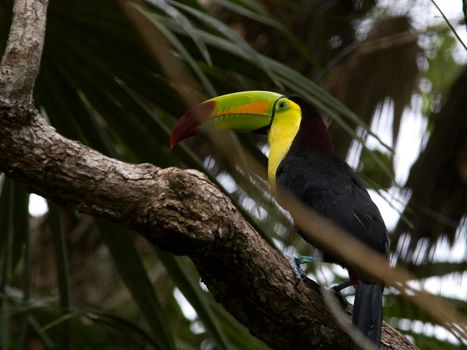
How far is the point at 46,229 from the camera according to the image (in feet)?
12.4

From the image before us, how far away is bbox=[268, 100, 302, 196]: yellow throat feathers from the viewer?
2.70 metres

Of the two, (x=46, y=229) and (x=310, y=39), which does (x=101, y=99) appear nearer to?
(x=310, y=39)

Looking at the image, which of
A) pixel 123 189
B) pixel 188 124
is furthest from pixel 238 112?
pixel 123 189

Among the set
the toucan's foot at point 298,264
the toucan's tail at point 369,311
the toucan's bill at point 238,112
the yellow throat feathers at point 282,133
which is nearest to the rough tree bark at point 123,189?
the toucan's foot at point 298,264

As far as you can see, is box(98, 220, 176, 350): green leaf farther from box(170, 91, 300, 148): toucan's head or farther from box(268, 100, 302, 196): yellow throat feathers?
box(268, 100, 302, 196): yellow throat feathers

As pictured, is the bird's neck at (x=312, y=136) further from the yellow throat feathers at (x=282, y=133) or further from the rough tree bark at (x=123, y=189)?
the rough tree bark at (x=123, y=189)

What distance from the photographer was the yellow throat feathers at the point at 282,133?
2.70m

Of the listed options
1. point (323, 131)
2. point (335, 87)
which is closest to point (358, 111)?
point (335, 87)

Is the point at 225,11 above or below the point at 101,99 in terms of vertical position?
above

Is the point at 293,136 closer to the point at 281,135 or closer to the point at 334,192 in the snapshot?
the point at 281,135

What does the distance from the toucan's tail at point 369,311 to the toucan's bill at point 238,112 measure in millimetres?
587

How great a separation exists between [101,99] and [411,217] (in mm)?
1310

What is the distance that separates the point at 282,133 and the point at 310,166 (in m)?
0.32

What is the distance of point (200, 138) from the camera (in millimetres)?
3184
